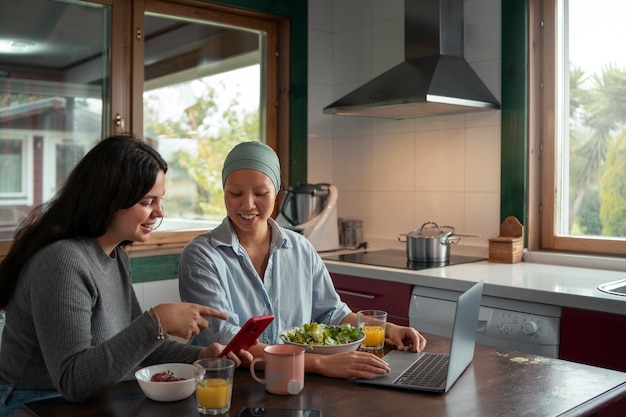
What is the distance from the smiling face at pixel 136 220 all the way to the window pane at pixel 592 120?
207cm

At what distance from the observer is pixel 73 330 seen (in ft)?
4.69

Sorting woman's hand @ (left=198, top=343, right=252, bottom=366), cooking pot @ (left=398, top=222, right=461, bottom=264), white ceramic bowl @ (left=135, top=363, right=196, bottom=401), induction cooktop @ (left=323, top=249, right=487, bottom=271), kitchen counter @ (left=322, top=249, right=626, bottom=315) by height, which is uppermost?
cooking pot @ (left=398, top=222, right=461, bottom=264)

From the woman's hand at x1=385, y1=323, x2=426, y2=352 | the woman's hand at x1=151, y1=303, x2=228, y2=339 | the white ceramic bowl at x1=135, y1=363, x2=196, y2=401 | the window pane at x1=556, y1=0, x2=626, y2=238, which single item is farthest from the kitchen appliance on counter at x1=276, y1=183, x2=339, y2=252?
the white ceramic bowl at x1=135, y1=363, x2=196, y2=401

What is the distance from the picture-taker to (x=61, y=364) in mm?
1410

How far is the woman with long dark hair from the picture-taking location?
1416 mm

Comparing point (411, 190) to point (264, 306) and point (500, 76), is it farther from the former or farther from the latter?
point (264, 306)

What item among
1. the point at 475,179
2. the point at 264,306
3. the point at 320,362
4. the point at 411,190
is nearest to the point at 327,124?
the point at 411,190

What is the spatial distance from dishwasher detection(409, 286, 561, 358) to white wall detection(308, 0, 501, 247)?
0.68 meters

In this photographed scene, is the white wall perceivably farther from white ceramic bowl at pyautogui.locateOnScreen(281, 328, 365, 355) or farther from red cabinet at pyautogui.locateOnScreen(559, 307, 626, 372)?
white ceramic bowl at pyautogui.locateOnScreen(281, 328, 365, 355)

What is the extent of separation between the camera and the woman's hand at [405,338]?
5.88ft

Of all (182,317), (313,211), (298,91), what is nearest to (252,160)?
(182,317)

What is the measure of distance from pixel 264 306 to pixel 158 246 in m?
1.52

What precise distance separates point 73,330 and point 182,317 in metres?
0.23

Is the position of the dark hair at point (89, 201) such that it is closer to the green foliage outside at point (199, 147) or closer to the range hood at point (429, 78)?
the range hood at point (429, 78)
